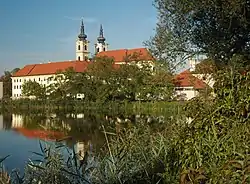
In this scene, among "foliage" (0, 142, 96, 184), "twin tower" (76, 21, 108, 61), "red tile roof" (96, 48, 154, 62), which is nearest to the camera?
"foliage" (0, 142, 96, 184)

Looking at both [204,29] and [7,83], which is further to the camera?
[7,83]

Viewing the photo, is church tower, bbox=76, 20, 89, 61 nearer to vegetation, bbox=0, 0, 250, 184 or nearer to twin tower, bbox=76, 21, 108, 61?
twin tower, bbox=76, 21, 108, 61

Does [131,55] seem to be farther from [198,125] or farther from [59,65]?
[198,125]


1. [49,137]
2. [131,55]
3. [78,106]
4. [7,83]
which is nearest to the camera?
[49,137]

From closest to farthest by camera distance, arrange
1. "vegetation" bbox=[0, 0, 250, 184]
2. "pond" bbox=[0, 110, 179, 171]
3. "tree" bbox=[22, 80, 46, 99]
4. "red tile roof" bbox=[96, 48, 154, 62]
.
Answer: "vegetation" bbox=[0, 0, 250, 184] < "pond" bbox=[0, 110, 179, 171] < "red tile roof" bbox=[96, 48, 154, 62] < "tree" bbox=[22, 80, 46, 99]

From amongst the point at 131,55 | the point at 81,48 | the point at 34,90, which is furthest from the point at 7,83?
the point at 131,55

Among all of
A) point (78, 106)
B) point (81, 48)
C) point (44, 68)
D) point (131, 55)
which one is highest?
point (81, 48)

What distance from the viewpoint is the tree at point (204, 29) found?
26.7ft

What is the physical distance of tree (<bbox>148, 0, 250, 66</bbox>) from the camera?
8148 mm

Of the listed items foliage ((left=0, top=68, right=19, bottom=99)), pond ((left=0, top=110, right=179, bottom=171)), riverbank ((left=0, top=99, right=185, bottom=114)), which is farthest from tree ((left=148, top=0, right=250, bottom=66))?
foliage ((left=0, top=68, right=19, bottom=99))

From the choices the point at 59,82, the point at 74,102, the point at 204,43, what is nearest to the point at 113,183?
the point at 204,43

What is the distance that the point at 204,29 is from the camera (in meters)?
9.27

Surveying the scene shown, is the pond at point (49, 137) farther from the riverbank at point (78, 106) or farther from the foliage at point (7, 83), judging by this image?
the foliage at point (7, 83)

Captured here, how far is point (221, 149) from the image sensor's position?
10.6 ft
